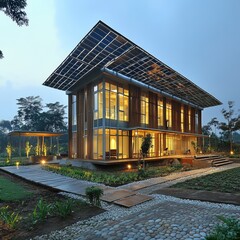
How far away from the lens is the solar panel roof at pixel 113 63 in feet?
45.3

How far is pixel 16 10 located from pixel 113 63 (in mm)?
11822

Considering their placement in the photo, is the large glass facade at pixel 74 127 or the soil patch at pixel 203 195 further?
the large glass facade at pixel 74 127

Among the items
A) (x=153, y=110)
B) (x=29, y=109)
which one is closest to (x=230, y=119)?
(x=153, y=110)

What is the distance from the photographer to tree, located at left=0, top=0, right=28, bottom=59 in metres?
4.87

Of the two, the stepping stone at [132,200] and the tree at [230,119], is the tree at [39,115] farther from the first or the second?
the stepping stone at [132,200]

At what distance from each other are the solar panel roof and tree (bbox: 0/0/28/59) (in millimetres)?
7665

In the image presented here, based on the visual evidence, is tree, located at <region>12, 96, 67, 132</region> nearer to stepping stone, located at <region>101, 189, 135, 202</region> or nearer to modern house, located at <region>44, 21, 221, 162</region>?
modern house, located at <region>44, 21, 221, 162</region>

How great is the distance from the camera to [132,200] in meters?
7.23

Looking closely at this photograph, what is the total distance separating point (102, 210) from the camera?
6.32m

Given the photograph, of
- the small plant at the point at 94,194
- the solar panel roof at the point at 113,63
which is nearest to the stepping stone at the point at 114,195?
the small plant at the point at 94,194

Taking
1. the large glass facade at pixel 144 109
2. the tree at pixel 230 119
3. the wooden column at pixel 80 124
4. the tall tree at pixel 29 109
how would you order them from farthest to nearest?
Answer: the tall tree at pixel 29 109 < the tree at pixel 230 119 < the large glass facade at pixel 144 109 < the wooden column at pixel 80 124

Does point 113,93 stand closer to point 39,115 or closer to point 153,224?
point 153,224

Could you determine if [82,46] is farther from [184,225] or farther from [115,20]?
[115,20]

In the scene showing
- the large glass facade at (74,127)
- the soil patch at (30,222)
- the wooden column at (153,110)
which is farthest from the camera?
the wooden column at (153,110)
